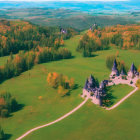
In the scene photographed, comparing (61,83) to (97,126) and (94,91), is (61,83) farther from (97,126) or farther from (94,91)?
(97,126)

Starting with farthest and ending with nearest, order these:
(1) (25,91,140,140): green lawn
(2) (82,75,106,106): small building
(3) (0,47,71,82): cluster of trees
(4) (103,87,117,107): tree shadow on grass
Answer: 1. (3) (0,47,71,82): cluster of trees
2. (2) (82,75,106,106): small building
3. (4) (103,87,117,107): tree shadow on grass
4. (1) (25,91,140,140): green lawn

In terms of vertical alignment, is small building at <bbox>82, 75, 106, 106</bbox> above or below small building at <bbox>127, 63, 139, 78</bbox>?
below

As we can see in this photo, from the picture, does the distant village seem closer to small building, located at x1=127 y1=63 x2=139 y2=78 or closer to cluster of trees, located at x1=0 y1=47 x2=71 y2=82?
small building, located at x1=127 y1=63 x2=139 y2=78

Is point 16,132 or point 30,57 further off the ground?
point 30,57

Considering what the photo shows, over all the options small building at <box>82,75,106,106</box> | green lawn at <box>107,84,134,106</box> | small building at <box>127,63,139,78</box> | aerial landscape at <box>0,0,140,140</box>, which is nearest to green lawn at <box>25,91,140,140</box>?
aerial landscape at <box>0,0,140,140</box>

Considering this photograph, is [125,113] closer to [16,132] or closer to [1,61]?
[16,132]

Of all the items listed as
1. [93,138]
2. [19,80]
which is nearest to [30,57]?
[19,80]

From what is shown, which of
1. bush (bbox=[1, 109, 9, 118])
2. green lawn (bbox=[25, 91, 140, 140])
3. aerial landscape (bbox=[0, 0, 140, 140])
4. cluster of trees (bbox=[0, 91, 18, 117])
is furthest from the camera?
cluster of trees (bbox=[0, 91, 18, 117])
